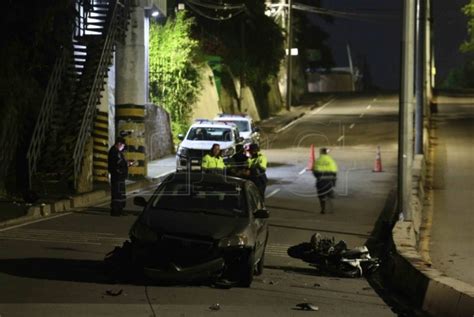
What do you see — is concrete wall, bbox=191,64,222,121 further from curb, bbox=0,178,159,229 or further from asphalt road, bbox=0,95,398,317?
curb, bbox=0,178,159,229

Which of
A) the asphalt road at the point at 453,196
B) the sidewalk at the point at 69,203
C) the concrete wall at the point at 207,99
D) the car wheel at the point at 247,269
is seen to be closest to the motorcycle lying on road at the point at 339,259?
the asphalt road at the point at 453,196

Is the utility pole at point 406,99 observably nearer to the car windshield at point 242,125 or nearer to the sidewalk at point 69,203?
the sidewalk at point 69,203

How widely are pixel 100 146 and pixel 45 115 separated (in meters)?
3.69

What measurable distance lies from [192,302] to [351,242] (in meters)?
7.09

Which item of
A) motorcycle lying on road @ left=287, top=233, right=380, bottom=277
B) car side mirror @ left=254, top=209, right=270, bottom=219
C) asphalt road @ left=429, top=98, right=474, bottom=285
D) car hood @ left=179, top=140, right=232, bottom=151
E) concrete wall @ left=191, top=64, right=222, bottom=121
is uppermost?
concrete wall @ left=191, top=64, right=222, bottom=121

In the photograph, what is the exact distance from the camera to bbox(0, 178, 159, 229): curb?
17.9m

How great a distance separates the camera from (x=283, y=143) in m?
44.6

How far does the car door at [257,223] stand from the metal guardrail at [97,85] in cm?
1136

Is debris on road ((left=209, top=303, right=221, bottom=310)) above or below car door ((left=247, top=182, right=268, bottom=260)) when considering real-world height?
below

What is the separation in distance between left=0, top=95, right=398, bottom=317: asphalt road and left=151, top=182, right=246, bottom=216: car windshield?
1091 mm

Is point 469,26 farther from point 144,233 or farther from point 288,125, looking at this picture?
point 144,233

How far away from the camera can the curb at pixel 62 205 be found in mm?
17866

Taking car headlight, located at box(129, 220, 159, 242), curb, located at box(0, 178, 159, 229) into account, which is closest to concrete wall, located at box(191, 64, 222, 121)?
curb, located at box(0, 178, 159, 229)

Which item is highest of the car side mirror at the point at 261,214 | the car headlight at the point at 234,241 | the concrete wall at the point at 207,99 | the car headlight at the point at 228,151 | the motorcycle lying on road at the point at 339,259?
the concrete wall at the point at 207,99
